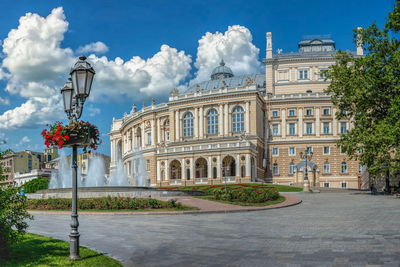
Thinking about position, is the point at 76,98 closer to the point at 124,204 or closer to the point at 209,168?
the point at 124,204

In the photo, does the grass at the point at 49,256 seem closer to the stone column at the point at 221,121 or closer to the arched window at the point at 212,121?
the stone column at the point at 221,121

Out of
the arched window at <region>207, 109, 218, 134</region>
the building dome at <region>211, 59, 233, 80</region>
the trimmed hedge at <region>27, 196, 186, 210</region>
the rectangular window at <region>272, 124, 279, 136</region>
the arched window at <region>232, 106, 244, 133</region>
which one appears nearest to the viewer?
the trimmed hedge at <region>27, 196, 186, 210</region>

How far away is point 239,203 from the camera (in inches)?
1384

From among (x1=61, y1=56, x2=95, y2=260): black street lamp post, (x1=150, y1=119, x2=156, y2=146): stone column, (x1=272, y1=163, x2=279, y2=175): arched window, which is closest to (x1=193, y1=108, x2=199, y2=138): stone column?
(x1=150, y1=119, x2=156, y2=146): stone column

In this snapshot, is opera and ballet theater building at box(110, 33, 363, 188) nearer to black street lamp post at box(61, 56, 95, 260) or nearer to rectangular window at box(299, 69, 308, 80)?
rectangular window at box(299, 69, 308, 80)

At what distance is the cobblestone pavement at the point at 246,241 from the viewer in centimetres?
1274

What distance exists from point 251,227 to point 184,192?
1943 centimetres

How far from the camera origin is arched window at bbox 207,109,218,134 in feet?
278

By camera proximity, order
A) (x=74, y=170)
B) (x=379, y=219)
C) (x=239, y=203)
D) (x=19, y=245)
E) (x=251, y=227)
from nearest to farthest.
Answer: (x=74, y=170)
(x=19, y=245)
(x=251, y=227)
(x=379, y=219)
(x=239, y=203)

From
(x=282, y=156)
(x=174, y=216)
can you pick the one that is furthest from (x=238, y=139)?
(x=174, y=216)

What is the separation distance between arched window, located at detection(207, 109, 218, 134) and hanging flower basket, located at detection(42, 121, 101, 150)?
71051mm

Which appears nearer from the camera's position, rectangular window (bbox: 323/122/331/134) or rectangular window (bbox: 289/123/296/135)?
rectangular window (bbox: 323/122/331/134)

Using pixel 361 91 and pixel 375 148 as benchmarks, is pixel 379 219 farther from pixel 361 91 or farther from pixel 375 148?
pixel 361 91

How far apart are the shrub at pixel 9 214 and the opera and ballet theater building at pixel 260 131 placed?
6296 cm
